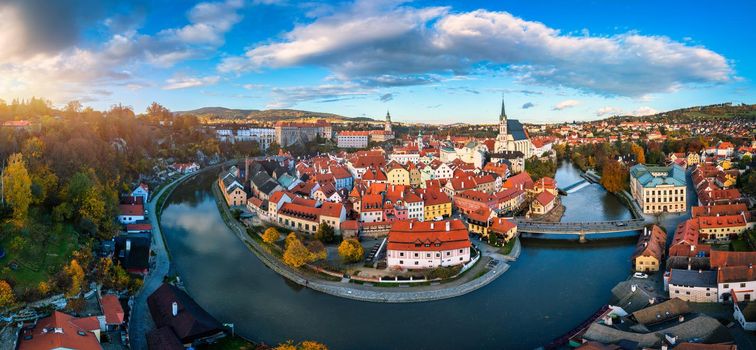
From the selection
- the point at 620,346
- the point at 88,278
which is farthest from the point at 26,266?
the point at 620,346

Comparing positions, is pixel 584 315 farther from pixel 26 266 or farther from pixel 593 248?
pixel 26 266

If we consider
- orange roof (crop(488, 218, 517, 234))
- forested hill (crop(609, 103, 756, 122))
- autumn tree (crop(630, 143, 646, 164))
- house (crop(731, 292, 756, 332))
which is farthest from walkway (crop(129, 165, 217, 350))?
forested hill (crop(609, 103, 756, 122))

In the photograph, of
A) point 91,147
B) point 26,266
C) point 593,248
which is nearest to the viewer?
point 26,266

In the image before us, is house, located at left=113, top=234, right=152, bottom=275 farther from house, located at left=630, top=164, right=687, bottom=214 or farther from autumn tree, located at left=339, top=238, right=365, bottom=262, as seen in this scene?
house, located at left=630, top=164, right=687, bottom=214

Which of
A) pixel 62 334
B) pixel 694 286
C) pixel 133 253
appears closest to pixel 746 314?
pixel 694 286

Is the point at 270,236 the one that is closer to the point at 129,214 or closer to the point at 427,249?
the point at 427,249

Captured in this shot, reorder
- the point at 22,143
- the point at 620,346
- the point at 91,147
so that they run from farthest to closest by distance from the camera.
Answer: the point at 91,147 < the point at 22,143 < the point at 620,346
